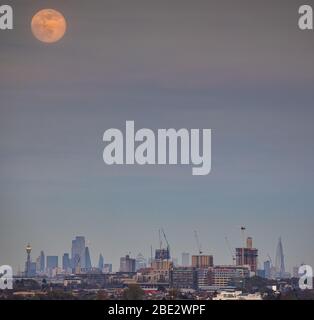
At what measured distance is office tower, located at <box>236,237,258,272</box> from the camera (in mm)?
16484

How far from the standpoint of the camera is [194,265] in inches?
613

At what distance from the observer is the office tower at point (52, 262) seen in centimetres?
1547

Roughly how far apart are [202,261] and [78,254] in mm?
2189

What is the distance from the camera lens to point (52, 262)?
51.9ft

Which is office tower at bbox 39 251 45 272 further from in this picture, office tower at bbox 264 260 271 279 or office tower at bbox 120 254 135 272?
office tower at bbox 264 260 271 279

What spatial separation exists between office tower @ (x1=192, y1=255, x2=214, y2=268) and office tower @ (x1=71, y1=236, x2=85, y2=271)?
174 centimetres

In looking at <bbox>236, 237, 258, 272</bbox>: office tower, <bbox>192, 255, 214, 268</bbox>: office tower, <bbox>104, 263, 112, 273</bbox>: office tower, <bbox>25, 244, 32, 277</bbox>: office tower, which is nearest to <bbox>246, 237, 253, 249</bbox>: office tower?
<bbox>236, 237, 258, 272</bbox>: office tower

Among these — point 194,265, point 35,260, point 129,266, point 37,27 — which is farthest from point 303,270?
point 37,27

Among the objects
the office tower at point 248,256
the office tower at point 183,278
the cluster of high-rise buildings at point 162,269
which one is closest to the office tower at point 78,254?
the cluster of high-rise buildings at point 162,269

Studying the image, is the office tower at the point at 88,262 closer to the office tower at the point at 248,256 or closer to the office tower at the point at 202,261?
the office tower at the point at 202,261

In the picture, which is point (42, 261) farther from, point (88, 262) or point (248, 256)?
point (248, 256)

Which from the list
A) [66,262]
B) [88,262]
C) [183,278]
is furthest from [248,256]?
[66,262]
